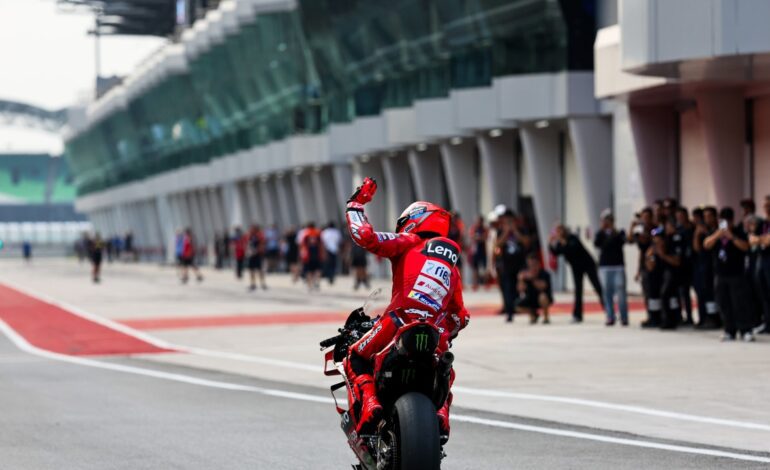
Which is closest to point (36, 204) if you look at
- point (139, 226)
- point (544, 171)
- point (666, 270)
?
point (139, 226)

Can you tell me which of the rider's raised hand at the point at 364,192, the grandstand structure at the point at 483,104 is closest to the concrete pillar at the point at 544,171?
the grandstand structure at the point at 483,104

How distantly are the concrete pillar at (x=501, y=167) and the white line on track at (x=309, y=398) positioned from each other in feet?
56.7

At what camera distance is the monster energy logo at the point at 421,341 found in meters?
8.07

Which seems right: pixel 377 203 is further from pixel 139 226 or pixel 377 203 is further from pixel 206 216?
pixel 139 226

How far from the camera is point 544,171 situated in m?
36.9

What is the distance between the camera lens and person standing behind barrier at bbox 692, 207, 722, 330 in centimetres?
2048

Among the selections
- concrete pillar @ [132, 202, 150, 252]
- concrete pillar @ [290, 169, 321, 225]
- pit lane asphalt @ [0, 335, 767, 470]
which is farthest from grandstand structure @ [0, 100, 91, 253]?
pit lane asphalt @ [0, 335, 767, 470]

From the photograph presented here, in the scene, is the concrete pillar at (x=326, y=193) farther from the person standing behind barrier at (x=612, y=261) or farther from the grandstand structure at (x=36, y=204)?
the grandstand structure at (x=36, y=204)

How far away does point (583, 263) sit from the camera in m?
23.7

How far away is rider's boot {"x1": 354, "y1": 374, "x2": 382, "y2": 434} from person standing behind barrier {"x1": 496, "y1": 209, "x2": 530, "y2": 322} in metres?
15.8

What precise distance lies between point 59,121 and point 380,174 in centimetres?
12365

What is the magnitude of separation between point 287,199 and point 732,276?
4905cm

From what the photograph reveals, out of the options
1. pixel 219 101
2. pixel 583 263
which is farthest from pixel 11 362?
pixel 219 101

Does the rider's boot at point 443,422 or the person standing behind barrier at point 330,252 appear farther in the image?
the person standing behind barrier at point 330,252
